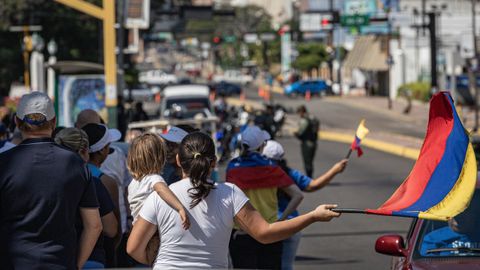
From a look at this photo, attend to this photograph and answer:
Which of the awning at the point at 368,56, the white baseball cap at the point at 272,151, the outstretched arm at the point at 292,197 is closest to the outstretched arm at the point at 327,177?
the outstretched arm at the point at 292,197

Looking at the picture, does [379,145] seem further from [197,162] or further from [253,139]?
[197,162]

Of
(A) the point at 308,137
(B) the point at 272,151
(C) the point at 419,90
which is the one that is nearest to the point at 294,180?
(B) the point at 272,151

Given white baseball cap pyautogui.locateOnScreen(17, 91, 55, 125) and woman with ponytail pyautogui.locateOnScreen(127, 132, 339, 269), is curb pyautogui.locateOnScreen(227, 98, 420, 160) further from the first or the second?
white baseball cap pyautogui.locateOnScreen(17, 91, 55, 125)

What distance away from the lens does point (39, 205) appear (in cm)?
585

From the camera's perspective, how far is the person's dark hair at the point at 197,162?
19.6ft

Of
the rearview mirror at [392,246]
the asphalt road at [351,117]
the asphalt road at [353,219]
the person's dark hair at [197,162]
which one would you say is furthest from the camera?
the asphalt road at [351,117]

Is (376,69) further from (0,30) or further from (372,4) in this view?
(0,30)

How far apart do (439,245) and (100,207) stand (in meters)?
2.42

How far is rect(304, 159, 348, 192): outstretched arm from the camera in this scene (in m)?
9.30

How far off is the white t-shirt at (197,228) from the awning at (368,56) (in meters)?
78.6

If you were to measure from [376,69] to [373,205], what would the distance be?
227 feet

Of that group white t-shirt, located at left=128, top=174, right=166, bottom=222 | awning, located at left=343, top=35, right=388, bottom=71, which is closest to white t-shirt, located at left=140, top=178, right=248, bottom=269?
white t-shirt, located at left=128, top=174, right=166, bottom=222

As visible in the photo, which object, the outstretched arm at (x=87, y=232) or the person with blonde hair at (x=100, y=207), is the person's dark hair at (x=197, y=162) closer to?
the outstretched arm at (x=87, y=232)

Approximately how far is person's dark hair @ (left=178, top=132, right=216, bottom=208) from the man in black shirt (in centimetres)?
53
